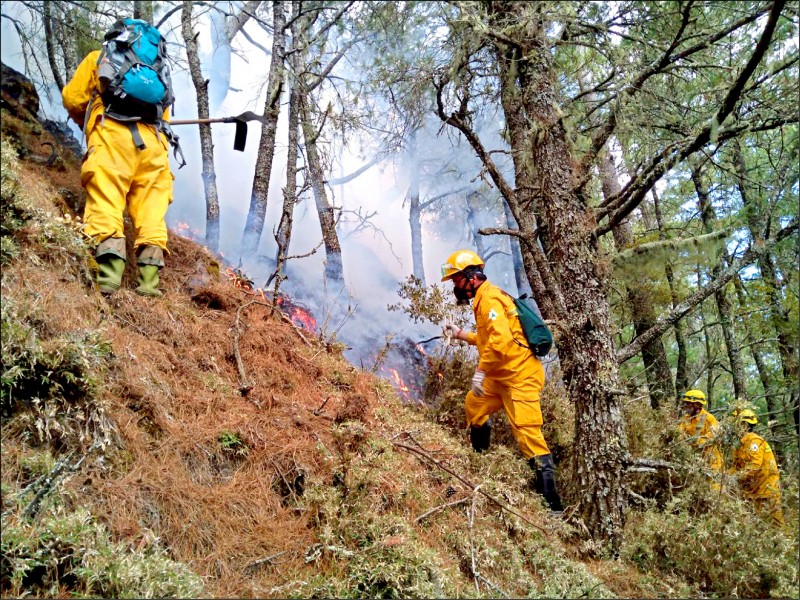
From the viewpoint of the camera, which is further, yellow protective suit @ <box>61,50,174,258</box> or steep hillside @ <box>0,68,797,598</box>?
yellow protective suit @ <box>61,50,174,258</box>

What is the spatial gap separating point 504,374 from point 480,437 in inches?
33.6

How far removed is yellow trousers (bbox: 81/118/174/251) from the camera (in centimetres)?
425

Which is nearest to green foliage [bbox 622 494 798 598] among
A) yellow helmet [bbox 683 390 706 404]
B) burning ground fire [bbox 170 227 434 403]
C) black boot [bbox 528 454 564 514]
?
black boot [bbox 528 454 564 514]

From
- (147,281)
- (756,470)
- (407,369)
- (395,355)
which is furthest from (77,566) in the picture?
(395,355)

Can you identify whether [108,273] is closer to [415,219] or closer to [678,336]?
[678,336]

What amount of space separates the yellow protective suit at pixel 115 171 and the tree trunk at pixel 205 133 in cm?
381

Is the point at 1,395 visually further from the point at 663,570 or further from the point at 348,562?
the point at 663,570

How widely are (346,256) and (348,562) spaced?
14072mm

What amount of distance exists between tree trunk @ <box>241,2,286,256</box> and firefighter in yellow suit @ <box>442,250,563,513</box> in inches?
176

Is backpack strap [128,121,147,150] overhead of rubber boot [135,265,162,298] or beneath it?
overhead

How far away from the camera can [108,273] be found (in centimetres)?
426

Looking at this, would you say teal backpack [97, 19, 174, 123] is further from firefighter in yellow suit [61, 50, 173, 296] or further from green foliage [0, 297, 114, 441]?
green foliage [0, 297, 114, 441]

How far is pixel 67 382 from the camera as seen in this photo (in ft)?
9.52

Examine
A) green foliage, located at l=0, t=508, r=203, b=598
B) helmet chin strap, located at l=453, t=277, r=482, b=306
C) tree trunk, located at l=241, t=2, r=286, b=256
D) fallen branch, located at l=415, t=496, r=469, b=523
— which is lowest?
fallen branch, located at l=415, t=496, r=469, b=523
